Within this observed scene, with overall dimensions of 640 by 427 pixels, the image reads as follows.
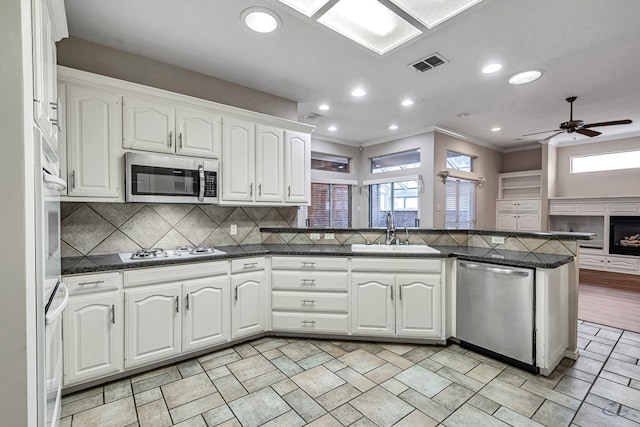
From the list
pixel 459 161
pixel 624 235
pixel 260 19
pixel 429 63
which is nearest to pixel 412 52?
pixel 429 63

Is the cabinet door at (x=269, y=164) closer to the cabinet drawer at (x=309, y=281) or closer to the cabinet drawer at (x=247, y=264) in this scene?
the cabinet drawer at (x=247, y=264)

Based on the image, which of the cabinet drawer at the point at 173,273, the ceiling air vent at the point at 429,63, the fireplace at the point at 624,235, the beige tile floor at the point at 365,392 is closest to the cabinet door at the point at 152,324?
the cabinet drawer at the point at 173,273

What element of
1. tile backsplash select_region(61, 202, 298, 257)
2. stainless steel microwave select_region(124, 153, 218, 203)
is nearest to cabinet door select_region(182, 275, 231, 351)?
tile backsplash select_region(61, 202, 298, 257)

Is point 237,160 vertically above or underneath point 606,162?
underneath

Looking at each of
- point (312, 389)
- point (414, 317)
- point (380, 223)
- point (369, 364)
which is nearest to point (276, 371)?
point (312, 389)

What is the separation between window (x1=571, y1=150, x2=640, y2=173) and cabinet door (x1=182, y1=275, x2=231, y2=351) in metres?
7.94

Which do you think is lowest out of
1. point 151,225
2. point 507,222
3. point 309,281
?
point 309,281

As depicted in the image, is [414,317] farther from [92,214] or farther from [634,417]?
[92,214]

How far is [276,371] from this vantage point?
7.72ft

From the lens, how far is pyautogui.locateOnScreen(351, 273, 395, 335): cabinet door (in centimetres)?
281

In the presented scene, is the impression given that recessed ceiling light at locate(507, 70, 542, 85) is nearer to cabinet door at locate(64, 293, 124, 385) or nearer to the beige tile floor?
the beige tile floor

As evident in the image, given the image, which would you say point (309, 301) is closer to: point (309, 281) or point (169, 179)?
point (309, 281)

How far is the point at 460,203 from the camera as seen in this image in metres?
6.46

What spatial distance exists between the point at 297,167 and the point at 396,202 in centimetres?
362
